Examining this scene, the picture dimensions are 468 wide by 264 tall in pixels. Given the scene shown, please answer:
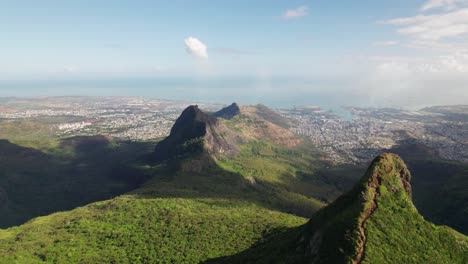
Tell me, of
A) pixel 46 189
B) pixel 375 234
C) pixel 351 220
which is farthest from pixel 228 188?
pixel 46 189

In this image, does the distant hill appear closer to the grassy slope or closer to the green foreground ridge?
the green foreground ridge

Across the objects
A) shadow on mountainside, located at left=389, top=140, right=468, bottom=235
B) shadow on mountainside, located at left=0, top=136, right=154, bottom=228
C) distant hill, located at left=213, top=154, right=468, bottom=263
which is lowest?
shadow on mountainside, located at left=0, top=136, right=154, bottom=228

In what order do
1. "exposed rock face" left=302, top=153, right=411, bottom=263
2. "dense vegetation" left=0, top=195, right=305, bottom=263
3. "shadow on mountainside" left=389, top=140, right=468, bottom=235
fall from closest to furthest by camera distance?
"exposed rock face" left=302, top=153, right=411, bottom=263, "dense vegetation" left=0, top=195, right=305, bottom=263, "shadow on mountainside" left=389, top=140, right=468, bottom=235

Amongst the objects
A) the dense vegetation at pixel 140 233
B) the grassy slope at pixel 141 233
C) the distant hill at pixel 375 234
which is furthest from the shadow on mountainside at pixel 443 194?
the distant hill at pixel 375 234

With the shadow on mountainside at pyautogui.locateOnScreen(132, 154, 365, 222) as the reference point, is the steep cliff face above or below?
above

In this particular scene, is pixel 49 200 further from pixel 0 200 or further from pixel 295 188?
pixel 295 188

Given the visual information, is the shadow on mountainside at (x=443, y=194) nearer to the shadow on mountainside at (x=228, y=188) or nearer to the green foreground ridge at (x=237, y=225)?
the shadow on mountainside at (x=228, y=188)

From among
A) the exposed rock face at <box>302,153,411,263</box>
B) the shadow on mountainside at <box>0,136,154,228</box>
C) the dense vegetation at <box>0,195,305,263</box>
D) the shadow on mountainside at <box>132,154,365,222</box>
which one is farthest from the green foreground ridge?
the shadow on mountainside at <box>0,136,154,228</box>
